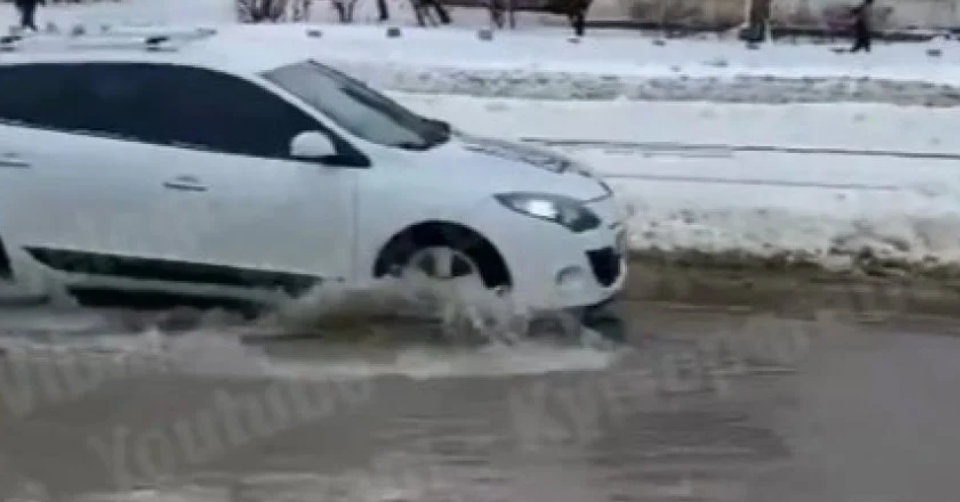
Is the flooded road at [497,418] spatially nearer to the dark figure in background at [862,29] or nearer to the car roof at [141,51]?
the car roof at [141,51]

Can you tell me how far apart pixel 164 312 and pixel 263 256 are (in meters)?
0.73

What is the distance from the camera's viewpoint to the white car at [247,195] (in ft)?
32.7

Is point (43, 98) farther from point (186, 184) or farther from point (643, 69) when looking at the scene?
point (643, 69)

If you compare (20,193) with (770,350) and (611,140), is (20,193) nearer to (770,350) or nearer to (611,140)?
(770,350)

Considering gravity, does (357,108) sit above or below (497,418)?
above

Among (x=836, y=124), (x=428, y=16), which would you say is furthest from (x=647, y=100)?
(x=428, y=16)

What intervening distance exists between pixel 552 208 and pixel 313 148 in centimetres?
122

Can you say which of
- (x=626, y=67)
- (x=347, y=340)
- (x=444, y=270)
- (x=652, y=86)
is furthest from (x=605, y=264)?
(x=626, y=67)

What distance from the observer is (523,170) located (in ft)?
33.3

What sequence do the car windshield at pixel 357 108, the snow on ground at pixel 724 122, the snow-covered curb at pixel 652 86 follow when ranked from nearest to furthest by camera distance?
the car windshield at pixel 357 108, the snow on ground at pixel 724 122, the snow-covered curb at pixel 652 86

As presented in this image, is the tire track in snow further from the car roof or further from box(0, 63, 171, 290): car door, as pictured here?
box(0, 63, 171, 290): car door

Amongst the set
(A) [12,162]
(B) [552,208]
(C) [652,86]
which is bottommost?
(C) [652,86]

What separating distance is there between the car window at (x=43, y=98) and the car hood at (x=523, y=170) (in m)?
1.92

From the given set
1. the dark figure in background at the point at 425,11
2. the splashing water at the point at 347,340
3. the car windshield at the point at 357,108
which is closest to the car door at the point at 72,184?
the splashing water at the point at 347,340
